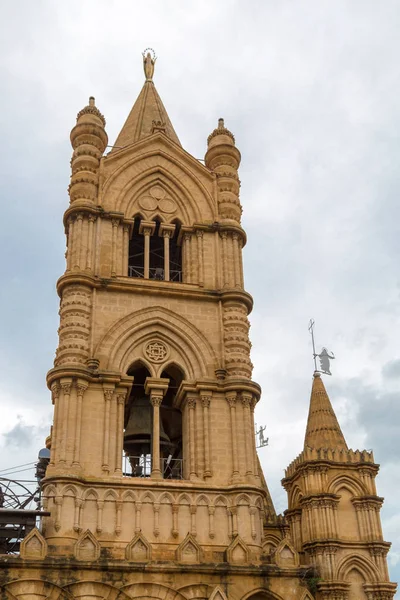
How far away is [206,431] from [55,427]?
4.50 m

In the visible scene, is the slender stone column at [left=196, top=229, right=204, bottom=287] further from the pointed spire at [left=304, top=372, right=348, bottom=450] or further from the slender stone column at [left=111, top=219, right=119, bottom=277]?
the pointed spire at [left=304, top=372, right=348, bottom=450]

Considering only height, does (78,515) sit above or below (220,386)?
below

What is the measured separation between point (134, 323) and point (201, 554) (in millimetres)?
7614

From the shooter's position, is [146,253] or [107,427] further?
[146,253]

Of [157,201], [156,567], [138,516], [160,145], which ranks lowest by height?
[156,567]

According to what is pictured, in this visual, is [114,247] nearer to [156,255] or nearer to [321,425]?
[156,255]

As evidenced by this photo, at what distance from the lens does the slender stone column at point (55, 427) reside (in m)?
22.0

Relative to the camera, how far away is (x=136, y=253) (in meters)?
30.4

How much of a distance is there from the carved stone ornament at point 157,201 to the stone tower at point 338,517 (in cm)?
955

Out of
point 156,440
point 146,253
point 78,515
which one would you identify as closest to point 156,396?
point 156,440

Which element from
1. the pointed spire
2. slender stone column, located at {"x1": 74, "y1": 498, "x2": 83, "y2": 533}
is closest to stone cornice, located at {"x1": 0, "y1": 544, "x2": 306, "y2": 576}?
slender stone column, located at {"x1": 74, "y1": 498, "x2": 83, "y2": 533}

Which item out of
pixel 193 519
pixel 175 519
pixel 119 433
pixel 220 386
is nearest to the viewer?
pixel 175 519

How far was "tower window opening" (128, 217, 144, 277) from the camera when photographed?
28.9 m

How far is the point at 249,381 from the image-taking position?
2442cm
